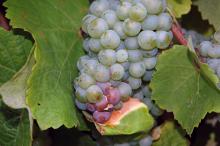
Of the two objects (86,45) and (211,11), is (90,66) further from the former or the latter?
(211,11)

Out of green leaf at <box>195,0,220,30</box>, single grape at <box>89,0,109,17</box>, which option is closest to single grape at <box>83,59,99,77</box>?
single grape at <box>89,0,109,17</box>

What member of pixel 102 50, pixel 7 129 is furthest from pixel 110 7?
pixel 7 129

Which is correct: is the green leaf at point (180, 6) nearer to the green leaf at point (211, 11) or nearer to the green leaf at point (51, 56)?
the green leaf at point (211, 11)

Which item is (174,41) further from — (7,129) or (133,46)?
(7,129)

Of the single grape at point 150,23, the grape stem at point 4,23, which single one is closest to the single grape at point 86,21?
the single grape at point 150,23

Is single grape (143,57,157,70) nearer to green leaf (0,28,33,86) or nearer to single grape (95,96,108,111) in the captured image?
single grape (95,96,108,111)

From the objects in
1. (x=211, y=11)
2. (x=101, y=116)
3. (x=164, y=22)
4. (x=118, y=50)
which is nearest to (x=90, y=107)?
(x=101, y=116)
